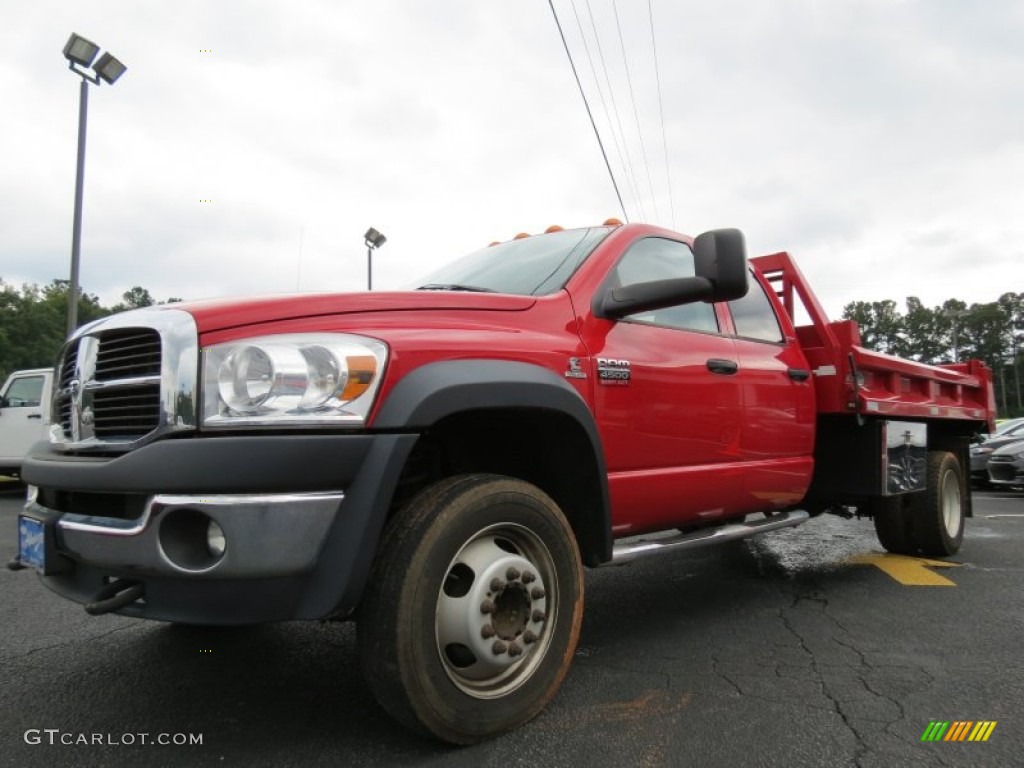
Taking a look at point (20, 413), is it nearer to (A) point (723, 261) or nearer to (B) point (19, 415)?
(B) point (19, 415)

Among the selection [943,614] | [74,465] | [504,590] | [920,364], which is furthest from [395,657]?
[920,364]

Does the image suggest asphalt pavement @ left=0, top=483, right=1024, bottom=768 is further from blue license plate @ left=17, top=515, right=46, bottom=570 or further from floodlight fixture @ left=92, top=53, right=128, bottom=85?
floodlight fixture @ left=92, top=53, right=128, bottom=85

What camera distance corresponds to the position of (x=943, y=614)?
4.02 metres

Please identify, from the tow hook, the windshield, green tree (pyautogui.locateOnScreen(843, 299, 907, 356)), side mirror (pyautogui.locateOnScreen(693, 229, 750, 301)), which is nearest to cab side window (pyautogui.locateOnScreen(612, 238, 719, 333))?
the windshield

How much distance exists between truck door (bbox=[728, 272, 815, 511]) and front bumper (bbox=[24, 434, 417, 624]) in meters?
2.28

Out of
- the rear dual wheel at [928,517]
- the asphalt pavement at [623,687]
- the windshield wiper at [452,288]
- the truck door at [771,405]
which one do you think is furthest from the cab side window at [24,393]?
the rear dual wheel at [928,517]

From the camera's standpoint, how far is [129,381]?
2.23m

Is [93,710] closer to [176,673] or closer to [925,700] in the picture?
[176,673]

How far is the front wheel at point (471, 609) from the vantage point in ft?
6.95

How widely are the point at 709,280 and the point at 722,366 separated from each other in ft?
2.69

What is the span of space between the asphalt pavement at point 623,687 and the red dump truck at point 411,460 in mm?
322

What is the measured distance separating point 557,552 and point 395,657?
2.29 feet

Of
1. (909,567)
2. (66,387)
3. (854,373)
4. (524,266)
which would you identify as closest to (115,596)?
(66,387)

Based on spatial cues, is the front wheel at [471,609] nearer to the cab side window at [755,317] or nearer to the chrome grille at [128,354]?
the chrome grille at [128,354]
